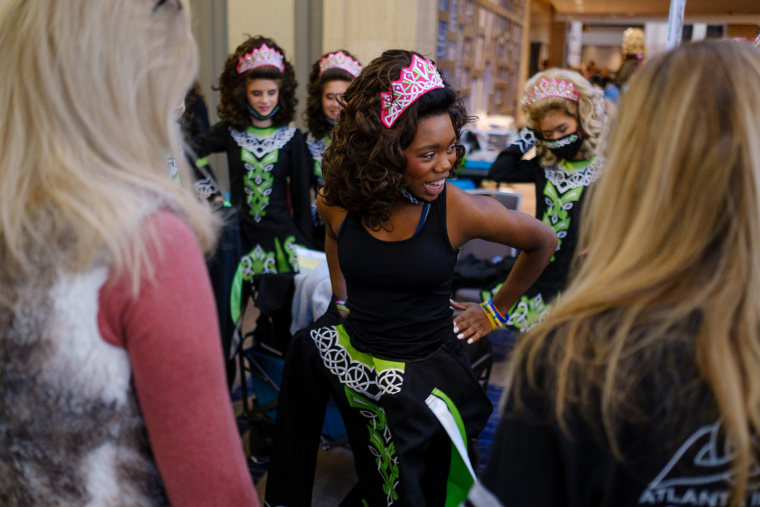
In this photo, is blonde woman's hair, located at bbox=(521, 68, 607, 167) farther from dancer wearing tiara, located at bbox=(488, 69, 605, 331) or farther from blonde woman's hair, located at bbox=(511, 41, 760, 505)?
blonde woman's hair, located at bbox=(511, 41, 760, 505)

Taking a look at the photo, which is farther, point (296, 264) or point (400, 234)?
point (296, 264)

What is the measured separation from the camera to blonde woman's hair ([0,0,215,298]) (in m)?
0.95

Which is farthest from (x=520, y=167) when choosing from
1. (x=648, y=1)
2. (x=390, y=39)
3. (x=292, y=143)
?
(x=648, y=1)

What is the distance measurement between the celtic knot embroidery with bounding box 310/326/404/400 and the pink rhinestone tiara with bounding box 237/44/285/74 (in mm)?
2021

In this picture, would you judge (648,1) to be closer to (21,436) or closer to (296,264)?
(296,264)

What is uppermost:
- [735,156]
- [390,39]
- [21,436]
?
Result: [390,39]

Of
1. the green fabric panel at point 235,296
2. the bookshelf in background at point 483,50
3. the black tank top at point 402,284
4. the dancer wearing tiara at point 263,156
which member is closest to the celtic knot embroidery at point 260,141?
the dancer wearing tiara at point 263,156

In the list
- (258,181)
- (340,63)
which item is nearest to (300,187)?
(258,181)

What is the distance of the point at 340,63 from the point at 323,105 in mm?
325

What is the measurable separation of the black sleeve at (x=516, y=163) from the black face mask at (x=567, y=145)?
1.35ft

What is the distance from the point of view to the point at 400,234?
2020 mm

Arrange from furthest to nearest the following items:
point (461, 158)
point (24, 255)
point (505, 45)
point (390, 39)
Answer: point (505, 45) < point (390, 39) < point (461, 158) < point (24, 255)

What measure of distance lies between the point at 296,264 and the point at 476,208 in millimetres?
1608

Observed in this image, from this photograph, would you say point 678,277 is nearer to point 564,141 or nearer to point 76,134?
point 76,134
